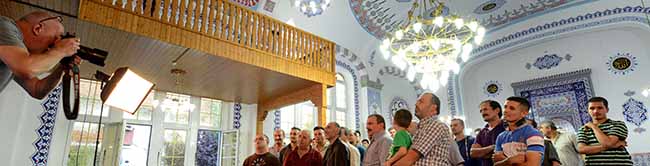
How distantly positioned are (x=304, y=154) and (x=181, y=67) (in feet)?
7.62

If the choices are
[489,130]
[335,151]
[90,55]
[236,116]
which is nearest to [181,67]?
[236,116]

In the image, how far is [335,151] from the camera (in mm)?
3457

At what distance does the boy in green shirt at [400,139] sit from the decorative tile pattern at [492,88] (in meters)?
7.95

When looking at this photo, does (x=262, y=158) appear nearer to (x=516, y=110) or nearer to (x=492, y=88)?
(x=516, y=110)

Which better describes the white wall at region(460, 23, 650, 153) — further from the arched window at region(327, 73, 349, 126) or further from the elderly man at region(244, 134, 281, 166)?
the elderly man at region(244, 134, 281, 166)

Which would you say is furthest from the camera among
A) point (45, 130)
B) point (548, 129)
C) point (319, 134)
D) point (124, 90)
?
point (45, 130)

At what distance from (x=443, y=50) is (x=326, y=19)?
2.85 m

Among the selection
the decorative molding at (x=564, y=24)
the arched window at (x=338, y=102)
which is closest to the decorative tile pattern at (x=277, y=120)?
the arched window at (x=338, y=102)

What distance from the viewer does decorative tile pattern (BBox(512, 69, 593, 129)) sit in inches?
323

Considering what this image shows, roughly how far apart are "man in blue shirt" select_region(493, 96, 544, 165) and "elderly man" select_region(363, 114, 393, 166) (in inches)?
35.7

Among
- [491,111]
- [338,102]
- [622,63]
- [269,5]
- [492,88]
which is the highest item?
[269,5]

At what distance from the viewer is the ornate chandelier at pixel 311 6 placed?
712 cm

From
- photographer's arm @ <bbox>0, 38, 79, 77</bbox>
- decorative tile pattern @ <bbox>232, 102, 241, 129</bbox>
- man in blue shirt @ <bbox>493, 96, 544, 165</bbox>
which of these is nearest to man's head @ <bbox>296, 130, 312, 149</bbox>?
man in blue shirt @ <bbox>493, 96, 544, 165</bbox>

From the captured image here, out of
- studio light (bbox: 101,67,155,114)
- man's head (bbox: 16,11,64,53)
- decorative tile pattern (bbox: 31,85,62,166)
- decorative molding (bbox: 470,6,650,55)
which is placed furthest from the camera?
decorative molding (bbox: 470,6,650,55)
